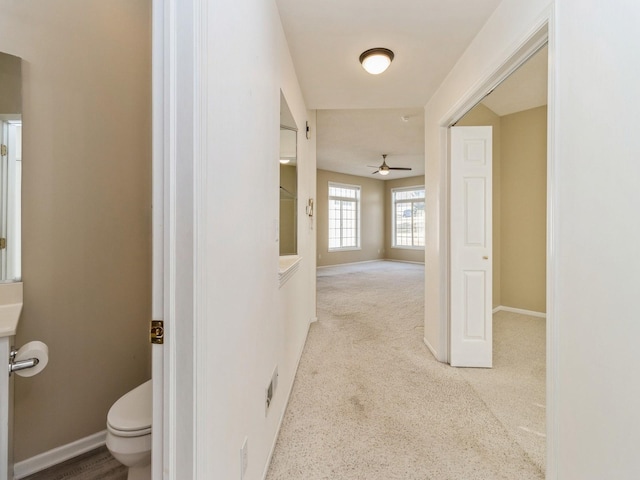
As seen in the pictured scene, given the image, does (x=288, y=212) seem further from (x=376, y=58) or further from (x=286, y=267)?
(x=376, y=58)

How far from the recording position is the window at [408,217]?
30.4 feet

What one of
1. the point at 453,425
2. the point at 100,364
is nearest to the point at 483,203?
the point at 453,425

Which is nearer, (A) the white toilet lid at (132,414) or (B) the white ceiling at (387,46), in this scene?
(A) the white toilet lid at (132,414)

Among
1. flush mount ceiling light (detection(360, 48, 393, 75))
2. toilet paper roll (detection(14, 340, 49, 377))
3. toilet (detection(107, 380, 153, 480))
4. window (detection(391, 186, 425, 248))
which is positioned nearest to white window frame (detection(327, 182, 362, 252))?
window (detection(391, 186, 425, 248))

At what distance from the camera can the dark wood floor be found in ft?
4.70

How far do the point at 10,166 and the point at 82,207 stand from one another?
0.33 metres

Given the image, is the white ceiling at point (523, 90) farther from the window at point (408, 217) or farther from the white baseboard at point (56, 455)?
the window at point (408, 217)

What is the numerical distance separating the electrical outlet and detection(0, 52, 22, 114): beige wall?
186cm

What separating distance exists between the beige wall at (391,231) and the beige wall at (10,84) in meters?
8.92

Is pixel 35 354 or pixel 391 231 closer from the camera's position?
pixel 35 354

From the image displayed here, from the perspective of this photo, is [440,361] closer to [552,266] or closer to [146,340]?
[552,266]

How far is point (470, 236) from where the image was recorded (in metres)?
2.56

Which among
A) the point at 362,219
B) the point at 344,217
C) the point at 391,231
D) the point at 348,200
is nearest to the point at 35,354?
the point at 344,217

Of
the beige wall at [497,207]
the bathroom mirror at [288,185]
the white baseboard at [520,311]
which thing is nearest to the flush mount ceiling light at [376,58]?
the bathroom mirror at [288,185]
